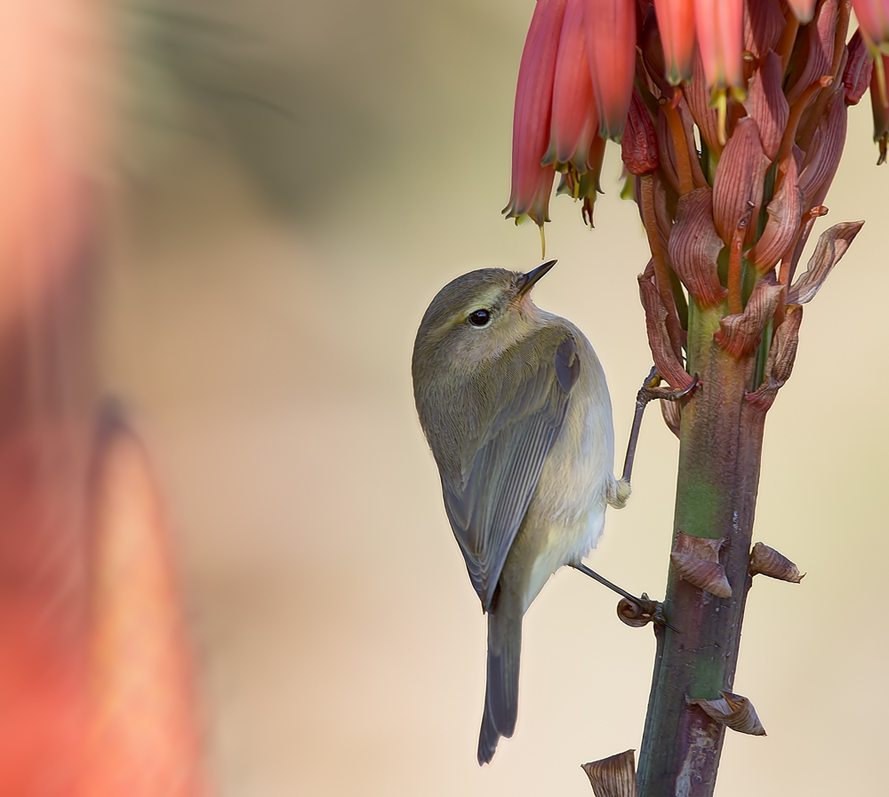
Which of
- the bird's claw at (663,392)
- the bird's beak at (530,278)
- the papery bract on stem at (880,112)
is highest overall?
the bird's beak at (530,278)

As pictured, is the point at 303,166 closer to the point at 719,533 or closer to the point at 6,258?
the point at 6,258

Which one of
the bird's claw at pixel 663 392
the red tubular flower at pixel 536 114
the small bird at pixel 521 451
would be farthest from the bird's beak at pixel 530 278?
Result: the red tubular flower at pixel 536 114

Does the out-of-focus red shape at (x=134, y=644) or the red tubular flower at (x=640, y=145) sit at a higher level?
the red tubular flower at (x=640, y=145)

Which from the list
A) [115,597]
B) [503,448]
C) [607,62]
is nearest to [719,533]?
[607,62]

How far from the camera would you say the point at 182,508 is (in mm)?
793

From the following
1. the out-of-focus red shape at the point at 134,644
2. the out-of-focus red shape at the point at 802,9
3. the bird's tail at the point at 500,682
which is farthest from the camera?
the out-of-focus red shape at the point at 134,644

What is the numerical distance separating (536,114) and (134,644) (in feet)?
1.81

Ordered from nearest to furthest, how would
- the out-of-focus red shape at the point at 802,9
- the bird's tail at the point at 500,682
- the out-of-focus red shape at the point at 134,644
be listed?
the out-of-focus red shape at the point at 802,9
the bird's tail at the point at 500,682
the out-of-focus red shape at the point at 134,644

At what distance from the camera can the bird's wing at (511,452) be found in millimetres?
633

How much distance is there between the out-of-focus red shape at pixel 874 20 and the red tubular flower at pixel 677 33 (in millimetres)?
52

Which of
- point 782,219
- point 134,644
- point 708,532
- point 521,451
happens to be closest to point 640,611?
point 708,532

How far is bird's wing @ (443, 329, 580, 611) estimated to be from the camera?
63cm

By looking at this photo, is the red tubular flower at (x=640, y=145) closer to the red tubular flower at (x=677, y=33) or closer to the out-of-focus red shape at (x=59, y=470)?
the red tubular flower at (x=677, y=33)

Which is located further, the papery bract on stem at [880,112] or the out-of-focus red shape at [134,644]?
the out-of-focus red shape at [134,644]
